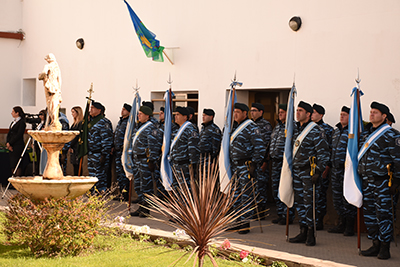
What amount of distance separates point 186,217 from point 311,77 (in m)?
6.03

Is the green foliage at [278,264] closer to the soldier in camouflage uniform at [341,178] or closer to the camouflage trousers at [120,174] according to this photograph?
the soldier in camouflage uniform at [341,178]

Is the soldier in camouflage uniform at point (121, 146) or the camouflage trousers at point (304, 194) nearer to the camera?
the camouflage trousers at point (304, 194)

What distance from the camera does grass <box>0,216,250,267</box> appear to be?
6266 millimetres

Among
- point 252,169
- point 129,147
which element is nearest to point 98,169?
point 129,147

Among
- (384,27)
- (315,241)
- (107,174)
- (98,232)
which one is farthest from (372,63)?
(107,174)

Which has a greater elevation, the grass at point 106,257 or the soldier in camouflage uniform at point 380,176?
the soldier in camouflage uniform at point 380,176

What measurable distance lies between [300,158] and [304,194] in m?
0.54

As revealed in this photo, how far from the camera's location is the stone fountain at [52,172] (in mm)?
6770

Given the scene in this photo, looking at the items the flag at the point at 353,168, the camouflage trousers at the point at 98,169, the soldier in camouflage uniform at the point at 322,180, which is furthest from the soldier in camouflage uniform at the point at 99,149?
the flag at the point at 353,168

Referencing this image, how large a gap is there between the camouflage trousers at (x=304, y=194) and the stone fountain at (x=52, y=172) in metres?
3.08

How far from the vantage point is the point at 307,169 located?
8039 mm

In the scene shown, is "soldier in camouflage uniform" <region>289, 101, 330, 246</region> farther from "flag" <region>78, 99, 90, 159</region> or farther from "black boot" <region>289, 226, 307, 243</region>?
"flag" <region>78, 99, 90, 159</region>

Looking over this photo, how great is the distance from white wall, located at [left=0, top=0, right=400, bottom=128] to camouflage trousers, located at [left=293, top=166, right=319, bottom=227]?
6.09 feet

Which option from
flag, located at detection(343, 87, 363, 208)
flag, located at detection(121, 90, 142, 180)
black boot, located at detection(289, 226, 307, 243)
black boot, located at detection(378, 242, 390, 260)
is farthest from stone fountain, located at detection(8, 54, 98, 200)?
black boot, located at detection(378, 242, 390, 260)
